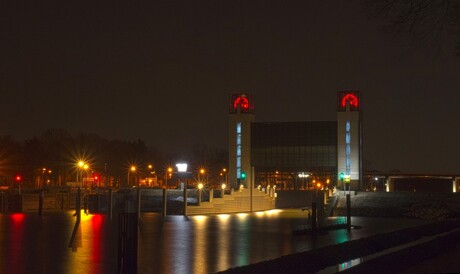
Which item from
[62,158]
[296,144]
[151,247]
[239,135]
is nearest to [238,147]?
[239,135]

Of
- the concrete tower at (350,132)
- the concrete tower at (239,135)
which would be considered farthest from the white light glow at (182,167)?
the concrete tower at (350,132)

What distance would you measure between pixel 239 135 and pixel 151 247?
57.4 meters

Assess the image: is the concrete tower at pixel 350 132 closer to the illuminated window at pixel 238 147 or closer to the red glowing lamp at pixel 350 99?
the red glowing lamp at pixel 350 99

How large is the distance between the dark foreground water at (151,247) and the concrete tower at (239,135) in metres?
46.9

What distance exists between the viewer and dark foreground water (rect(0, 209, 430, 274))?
15156 millimetres

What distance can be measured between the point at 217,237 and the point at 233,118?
173 feet

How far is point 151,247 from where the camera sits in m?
19.5

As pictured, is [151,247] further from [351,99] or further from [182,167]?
[351,99]

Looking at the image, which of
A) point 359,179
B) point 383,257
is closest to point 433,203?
point 359,179

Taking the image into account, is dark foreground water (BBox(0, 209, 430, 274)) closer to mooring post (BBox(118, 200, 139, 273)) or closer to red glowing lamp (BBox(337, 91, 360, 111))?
mooring post (BBox(118, 200, 139, 273))

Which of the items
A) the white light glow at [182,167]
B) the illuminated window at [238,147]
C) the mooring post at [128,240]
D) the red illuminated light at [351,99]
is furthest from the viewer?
the illuminated window at [238,147]

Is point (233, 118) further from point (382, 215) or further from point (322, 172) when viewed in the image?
point (382, 215)

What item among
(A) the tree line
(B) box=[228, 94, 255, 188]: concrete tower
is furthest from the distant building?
(A) the tree line

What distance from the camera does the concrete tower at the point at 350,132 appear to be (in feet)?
241
